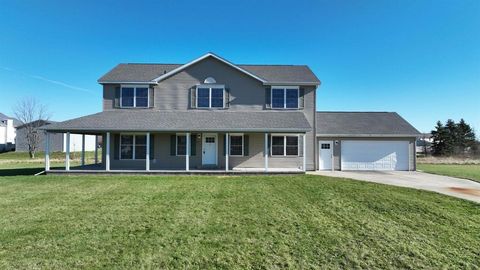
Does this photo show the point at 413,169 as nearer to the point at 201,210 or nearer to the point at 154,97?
the point at 201,210

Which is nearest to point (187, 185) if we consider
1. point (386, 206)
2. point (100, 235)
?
point (100, 235)

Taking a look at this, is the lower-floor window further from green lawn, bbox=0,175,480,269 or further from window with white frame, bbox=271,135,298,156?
green lawn, bbox=0,175,480,269

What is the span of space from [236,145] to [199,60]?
240 inches

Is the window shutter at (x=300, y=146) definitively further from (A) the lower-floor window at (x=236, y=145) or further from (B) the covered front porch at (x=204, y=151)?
(A) the lower-floor window at (x=236, y=145)

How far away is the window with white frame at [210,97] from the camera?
16641mm

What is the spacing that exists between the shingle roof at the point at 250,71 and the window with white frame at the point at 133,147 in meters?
3.94

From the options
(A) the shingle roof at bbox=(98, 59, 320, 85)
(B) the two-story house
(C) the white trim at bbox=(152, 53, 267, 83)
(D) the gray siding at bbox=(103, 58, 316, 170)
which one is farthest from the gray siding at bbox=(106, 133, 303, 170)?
(A) the shingle roof at bbox=(98, 59, 320, 85)

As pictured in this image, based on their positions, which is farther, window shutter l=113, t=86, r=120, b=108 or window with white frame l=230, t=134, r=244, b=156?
window shutter l=113, t=86, r=120, b=108

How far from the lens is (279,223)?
242 inches

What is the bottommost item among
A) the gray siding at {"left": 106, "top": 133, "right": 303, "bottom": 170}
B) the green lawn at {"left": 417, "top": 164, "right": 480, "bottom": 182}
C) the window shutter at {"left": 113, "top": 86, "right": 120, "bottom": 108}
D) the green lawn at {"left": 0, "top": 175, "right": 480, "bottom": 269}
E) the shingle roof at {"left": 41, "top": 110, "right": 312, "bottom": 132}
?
the green lawn at {"left": 417, "top": 164, "right": 480, "bottom": 182}

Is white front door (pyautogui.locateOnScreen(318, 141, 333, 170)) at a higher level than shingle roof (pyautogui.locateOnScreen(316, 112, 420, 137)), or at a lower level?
lower

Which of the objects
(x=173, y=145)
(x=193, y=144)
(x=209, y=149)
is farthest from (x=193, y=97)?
(x=209, y=149)

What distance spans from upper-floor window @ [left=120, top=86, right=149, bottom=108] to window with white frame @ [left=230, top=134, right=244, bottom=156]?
620 cm

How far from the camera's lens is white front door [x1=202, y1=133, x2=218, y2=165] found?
1612 centimetres
